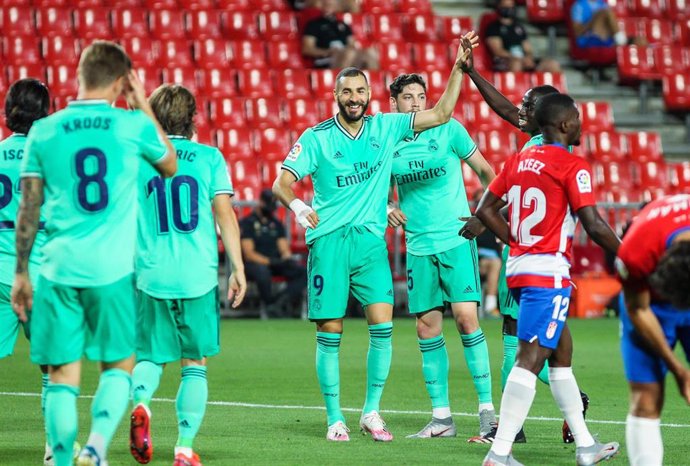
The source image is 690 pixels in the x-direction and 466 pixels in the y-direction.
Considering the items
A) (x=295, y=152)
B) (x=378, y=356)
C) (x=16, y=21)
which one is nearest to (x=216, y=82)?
(x=16, y=21)

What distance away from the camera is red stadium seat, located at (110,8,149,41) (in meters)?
22.2

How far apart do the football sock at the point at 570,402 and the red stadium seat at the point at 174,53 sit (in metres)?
15.6

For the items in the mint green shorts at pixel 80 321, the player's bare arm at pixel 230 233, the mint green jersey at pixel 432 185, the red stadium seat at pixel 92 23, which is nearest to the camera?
the mint green shorts at pixel 80 321

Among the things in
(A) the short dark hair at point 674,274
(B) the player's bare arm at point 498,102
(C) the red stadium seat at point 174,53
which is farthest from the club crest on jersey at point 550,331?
(C) the red stadium seat at point 174,53

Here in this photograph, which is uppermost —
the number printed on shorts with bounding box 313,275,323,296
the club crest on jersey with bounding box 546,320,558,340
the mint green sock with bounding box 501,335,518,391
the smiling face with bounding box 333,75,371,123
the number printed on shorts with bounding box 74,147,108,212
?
the smiling face with bounding box 333,75,371,123

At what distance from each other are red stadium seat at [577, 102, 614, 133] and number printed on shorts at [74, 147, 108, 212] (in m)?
18.5

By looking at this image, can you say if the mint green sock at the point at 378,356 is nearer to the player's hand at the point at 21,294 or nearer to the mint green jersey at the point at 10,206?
the mint green jersey at the point at 10,206

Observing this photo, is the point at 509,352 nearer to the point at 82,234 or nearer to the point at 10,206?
the point at 10,206

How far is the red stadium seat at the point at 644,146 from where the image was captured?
23.6 meters

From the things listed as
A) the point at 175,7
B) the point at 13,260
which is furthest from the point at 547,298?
the point at 175,7

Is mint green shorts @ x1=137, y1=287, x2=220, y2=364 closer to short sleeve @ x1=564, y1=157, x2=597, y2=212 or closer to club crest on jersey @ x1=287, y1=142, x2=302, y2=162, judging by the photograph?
club crest on jersey @ x1=287, y1=142, x2=302, y2=162

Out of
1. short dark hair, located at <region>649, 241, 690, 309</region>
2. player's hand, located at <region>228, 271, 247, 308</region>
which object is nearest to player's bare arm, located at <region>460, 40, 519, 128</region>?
player's hand, located at <region>228, 271, 247, 308</region>

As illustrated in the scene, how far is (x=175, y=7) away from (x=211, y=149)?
53.5 ft

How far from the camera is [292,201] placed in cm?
866
